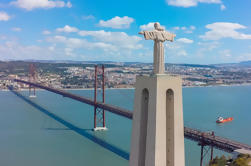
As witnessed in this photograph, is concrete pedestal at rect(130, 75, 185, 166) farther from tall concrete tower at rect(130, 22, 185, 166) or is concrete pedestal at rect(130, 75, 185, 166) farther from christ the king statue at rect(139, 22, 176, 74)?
christ the king statue at rect(139, 22, 176, 74)

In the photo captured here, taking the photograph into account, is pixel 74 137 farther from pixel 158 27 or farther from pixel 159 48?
pixel 158 27

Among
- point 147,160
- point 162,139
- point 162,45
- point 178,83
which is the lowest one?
point 147,160

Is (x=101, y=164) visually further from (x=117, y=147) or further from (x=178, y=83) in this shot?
(x=178, y=83)

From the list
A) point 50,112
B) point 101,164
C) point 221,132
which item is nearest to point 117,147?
point 101,164

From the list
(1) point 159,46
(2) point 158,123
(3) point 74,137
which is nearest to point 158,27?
(1) point 159,46

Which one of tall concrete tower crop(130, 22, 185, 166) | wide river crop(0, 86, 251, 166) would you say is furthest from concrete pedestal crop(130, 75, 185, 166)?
wide river crop(0, 86, 251, 166)

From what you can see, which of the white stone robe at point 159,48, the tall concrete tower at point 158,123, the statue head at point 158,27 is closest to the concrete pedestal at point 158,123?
the tall concrete tower at point 158,123

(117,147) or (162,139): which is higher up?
(162,139)

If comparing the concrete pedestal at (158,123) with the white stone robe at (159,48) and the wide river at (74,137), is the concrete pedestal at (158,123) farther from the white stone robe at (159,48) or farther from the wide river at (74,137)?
the wide river at (74,137)
